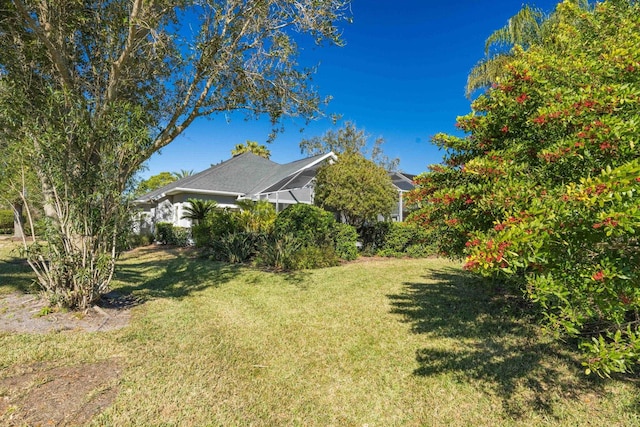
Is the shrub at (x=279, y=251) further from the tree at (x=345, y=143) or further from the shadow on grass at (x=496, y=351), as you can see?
the tree at (x=345, y=143)

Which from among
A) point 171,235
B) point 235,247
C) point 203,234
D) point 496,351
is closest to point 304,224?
point 235,247

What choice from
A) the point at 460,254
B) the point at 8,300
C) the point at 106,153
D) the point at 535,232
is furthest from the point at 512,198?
the point at 8,300

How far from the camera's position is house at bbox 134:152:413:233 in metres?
17.7

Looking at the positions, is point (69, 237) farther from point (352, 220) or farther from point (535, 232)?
point (352, 220)

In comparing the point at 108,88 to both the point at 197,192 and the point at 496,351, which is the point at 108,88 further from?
the point at 197,192

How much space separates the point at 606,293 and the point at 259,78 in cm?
742

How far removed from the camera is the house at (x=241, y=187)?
57.9 feet

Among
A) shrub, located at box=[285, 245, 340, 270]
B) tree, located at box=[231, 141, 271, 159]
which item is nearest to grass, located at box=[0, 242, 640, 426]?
shrub, located at box=[285, 245, 340, 270]

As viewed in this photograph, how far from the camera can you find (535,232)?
2096 millimetres

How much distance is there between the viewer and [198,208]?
709 inches

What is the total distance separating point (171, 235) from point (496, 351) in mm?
18142

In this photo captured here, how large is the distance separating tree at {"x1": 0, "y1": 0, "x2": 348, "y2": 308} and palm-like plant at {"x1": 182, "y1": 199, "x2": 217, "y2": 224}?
996 cm

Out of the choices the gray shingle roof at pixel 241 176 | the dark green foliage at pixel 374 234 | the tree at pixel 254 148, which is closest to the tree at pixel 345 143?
the tree at pixel 254 148

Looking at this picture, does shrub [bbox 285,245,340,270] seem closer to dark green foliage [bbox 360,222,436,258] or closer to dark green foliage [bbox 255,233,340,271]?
dark green foliage [bbox 255,233,340,271]
